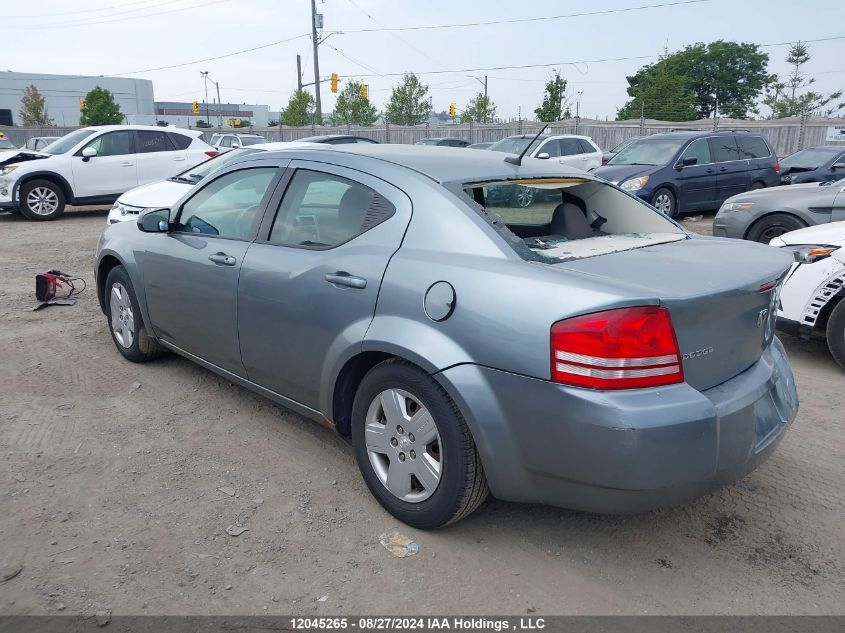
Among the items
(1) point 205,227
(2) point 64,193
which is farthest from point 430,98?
(1) point 205,227

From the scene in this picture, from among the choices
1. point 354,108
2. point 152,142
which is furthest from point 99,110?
point 152,142

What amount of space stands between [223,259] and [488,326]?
1.83m

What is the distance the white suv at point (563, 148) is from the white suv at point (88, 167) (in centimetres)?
690

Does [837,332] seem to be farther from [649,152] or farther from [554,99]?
[554,99]

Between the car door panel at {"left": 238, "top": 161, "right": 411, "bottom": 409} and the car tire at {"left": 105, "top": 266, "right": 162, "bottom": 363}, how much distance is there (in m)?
1.47

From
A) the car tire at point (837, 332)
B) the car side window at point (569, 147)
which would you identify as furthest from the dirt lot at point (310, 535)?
the car side window at point (569, 147)

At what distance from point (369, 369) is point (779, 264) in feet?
6.12

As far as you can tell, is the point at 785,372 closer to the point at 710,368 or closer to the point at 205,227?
the point at 710,368

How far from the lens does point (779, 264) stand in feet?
9.91

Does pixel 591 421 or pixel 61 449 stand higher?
pixel 591 421

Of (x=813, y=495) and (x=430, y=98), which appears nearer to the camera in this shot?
(x=813, y=495)

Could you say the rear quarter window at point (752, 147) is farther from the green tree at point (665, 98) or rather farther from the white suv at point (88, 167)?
the green tree at point (665, 98)

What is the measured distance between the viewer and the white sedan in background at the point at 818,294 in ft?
15.9

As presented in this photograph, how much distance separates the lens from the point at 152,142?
46.0 feet
